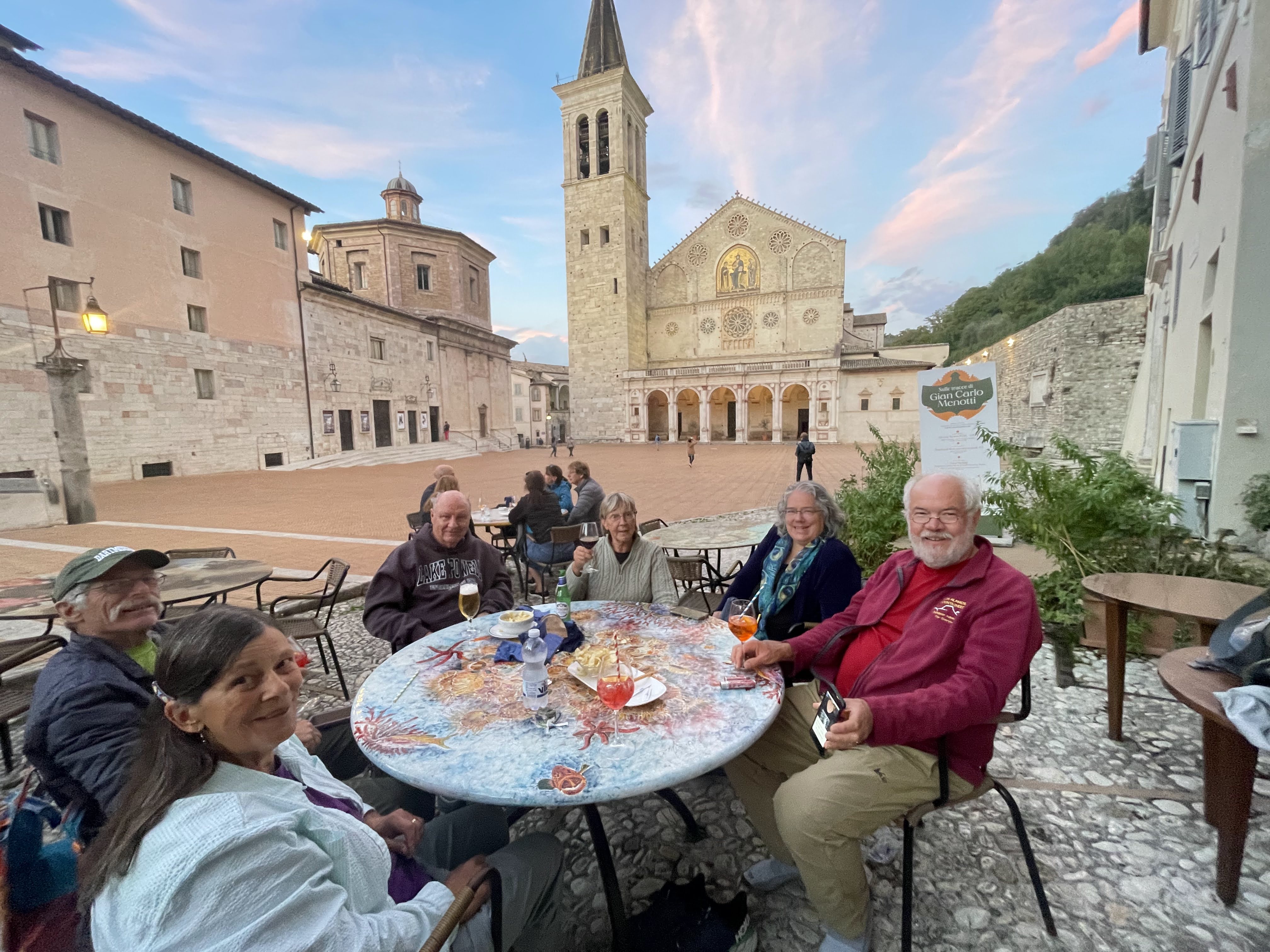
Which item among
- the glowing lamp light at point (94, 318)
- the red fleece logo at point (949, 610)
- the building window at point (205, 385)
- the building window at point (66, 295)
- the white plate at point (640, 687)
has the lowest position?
the white plate at point (640, 687)

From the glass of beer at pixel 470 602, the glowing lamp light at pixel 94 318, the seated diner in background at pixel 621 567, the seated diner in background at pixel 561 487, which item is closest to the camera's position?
the glass of beer at pixel 470 602

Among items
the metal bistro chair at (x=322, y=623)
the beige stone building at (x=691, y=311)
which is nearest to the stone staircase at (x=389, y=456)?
the beige stone building at (x=691, y=311)

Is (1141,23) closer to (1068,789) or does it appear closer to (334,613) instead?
(1068,789)

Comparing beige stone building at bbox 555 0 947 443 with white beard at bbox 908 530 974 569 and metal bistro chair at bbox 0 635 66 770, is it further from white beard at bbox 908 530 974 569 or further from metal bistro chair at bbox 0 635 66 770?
metal bistro chair at bbox 0 635 66 770

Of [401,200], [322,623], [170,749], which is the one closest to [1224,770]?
[170,749]

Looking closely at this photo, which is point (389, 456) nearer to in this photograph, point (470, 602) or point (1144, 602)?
point (470, 602)

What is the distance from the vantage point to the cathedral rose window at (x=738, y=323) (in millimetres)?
39250

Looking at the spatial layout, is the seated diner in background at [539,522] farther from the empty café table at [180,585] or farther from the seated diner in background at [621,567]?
the empty café table at [180,585]

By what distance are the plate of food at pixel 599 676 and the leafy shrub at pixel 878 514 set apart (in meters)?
3.74

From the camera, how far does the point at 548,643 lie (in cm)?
216

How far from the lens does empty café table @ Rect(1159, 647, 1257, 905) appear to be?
1743 mm

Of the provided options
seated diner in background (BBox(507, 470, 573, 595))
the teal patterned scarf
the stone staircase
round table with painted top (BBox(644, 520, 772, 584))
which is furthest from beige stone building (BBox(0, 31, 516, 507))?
the teal patterned scarf

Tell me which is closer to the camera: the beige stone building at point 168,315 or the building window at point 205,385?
the beige stone building at point 168,315

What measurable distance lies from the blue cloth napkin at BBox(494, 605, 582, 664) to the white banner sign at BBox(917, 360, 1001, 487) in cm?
513
